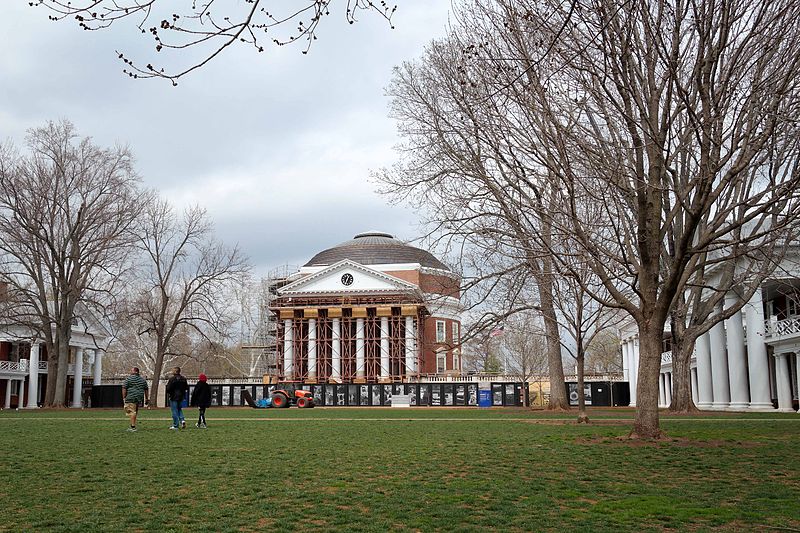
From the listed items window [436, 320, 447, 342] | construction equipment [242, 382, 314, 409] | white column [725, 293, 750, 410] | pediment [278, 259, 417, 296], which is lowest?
construction equipment [242, 382, 314, 409]

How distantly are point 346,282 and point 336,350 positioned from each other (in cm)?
687

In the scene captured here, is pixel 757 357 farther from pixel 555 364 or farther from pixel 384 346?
pixel 384 346

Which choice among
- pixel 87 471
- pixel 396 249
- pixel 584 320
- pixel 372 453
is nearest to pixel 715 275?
pixel 584 320

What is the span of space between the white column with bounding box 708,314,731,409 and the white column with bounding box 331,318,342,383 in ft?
140

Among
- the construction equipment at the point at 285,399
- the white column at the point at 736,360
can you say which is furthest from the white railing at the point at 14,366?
the white column at the point at 736,360

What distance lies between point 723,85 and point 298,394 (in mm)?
45473

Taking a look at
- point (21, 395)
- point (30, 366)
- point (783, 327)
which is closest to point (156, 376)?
point (30, 366)

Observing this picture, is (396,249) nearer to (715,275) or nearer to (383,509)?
(715,275)

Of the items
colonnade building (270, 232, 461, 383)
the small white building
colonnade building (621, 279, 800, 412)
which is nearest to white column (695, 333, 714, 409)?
colonnade building (621, 279, 800, 412)

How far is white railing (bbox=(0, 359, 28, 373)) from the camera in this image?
59531 mm

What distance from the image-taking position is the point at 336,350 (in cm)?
8075

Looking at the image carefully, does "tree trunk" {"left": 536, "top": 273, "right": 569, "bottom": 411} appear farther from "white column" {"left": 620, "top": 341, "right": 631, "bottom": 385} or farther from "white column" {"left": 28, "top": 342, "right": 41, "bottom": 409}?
"white column" {"left": 28, "top": 342, "right": 41, "bottom": 409}

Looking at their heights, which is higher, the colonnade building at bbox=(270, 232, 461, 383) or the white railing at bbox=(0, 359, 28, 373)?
the colonnade building at bbox=(270, 232, 461, 383)

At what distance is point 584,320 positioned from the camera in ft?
106
